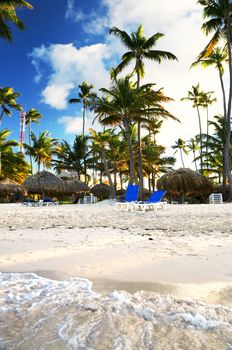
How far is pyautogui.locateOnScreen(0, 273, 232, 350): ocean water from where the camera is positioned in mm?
1474

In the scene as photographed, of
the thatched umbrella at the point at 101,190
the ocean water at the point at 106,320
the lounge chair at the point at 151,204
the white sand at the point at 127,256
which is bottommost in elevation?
the ocean water at the point at 106,320

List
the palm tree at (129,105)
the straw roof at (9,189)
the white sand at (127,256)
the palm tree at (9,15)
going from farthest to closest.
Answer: the straw roof at (9,189)
the palm tree at (129,105)
the palm tree at (9,15)
the white sand at (127,256)

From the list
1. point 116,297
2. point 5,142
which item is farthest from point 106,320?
point 5,142

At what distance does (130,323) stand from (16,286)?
3.89ft

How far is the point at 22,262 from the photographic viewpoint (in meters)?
3.13

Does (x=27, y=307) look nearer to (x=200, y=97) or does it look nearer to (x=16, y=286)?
(x=16, y=286)

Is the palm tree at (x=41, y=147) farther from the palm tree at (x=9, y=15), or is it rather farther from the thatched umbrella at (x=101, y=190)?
the palm tree at (x=9, y=15)

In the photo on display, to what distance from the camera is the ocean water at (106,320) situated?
1.47 m

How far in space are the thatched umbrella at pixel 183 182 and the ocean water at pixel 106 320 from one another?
18890 millimetres

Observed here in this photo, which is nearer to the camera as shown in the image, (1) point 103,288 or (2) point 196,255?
(1) point 103,288

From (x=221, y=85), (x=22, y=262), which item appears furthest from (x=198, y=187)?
(x=22, y=262)

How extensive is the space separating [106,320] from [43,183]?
23.5 meters

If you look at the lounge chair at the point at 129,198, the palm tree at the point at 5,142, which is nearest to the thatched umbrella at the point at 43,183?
the palm tree at the point at 5,142

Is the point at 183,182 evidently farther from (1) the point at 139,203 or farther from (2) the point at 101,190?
(2) the point at 101,190
